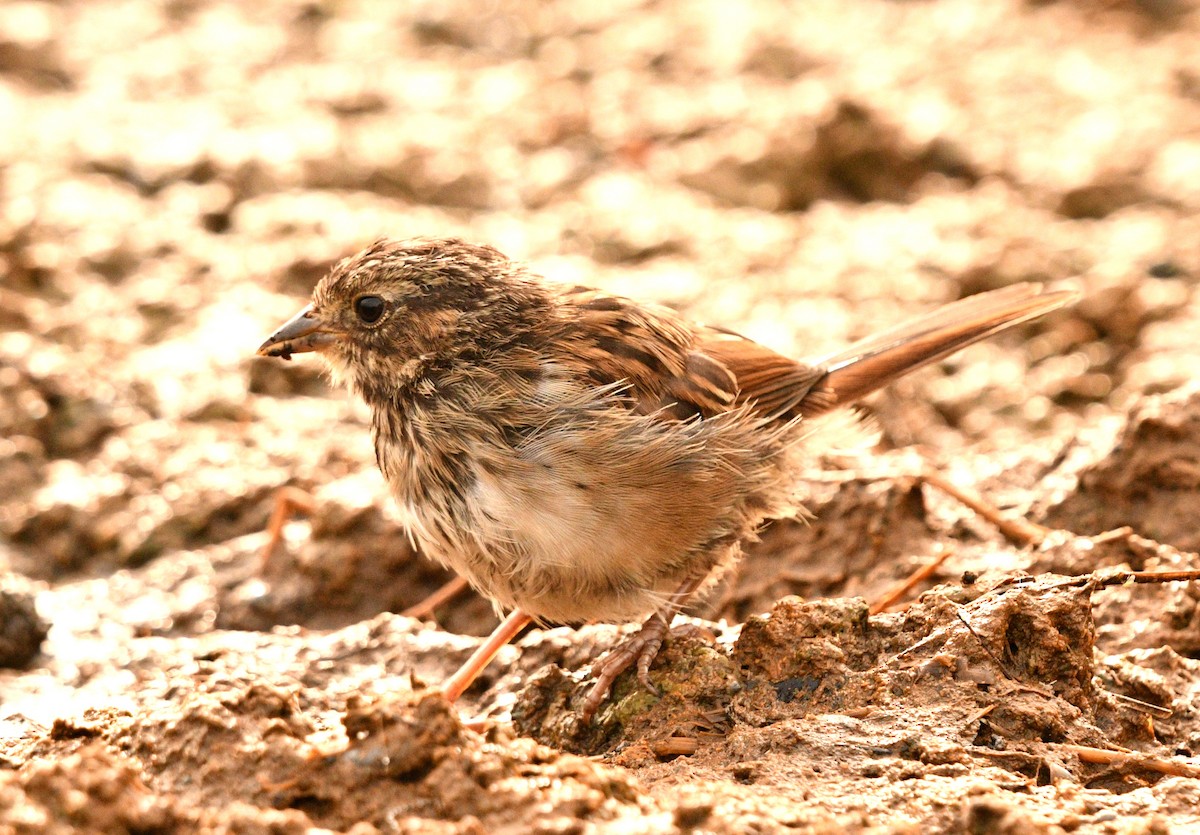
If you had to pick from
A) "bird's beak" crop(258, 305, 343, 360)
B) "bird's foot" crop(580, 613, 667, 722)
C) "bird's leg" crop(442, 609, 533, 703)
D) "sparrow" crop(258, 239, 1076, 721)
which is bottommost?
"bird's leg" crop(442, 609, 533, 703)

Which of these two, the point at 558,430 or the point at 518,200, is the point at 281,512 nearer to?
the point at 558,430

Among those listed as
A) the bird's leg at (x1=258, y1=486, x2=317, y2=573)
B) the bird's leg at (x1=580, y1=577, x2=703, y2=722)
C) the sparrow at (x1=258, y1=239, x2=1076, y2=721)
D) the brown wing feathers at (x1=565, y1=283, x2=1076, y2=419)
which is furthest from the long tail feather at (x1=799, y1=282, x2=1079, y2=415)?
the bird's leg at (x1=258, y1=486, x2=317, y2=573)

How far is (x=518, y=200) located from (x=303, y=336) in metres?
3.86

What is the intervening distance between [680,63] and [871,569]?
5510 mm

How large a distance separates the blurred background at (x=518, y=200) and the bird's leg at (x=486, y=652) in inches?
32.2

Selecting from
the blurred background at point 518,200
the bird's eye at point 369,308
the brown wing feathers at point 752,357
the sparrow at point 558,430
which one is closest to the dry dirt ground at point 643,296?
the blurred background at point 518,200

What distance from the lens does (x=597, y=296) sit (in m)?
4.92

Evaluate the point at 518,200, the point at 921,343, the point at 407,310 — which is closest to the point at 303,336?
the point at 407,310

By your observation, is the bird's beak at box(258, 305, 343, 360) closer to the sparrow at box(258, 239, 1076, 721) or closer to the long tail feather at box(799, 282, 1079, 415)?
the sparrow at box(258, 239, 1076, 721)

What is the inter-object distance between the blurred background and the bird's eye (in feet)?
3.74

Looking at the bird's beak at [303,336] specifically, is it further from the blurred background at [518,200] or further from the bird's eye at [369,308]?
the blurred background at [518,200]

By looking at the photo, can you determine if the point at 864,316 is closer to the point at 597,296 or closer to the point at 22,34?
the point at 597,296

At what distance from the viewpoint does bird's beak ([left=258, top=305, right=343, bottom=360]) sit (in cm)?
479

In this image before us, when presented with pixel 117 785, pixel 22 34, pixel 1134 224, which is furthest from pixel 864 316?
pixel 22 34
